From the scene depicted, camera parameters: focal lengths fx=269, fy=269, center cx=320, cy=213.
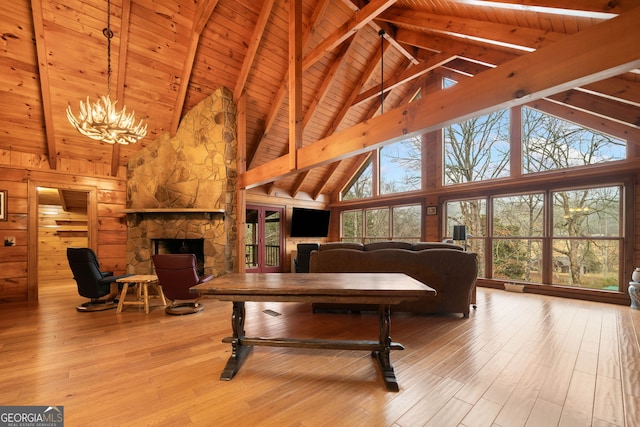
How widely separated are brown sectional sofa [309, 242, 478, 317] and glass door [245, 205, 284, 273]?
4280 millimetres

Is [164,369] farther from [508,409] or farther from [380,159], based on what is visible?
[380,159]

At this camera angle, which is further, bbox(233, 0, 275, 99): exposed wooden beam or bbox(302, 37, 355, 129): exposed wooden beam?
bbox(302, 37, 355, 129): exposed wooden beam

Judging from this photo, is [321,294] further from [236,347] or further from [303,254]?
[303,254]

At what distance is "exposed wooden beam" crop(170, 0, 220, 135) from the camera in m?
3.97

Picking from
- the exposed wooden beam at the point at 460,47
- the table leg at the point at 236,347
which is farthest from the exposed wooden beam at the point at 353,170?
the table leg at the point at 236,347

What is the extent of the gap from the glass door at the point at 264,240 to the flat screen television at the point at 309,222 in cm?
44

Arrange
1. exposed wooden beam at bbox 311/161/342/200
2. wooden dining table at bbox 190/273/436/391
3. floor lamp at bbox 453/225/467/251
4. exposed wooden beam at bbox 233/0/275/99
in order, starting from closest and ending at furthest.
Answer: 1. wooden dining table at bbox 190/273/436/391
2. exposed wooden beam at bbox 233/0/275/99
3. floor lamp at bbox 453/225/467/251
4. exposed wooden beam at bbox 311/161/342/200

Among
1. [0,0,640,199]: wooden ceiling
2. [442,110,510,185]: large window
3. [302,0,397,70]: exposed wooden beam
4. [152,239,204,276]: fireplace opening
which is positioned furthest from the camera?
[442,110,510,185]: large window

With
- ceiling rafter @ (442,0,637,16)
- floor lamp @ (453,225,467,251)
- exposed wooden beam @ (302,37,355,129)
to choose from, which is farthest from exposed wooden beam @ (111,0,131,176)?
floor lamp @ (453,225,467,251)

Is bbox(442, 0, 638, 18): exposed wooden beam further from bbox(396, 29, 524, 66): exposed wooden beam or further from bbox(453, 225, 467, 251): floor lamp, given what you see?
bbox(453, 225, 467, 251): floor lamp

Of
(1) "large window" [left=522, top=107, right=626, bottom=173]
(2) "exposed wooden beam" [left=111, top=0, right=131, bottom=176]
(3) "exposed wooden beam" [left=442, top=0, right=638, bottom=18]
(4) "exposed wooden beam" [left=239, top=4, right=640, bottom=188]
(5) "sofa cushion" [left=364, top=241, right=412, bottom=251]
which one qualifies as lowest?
(5) "sofa cushion" [left=364, top=241, right=412, bottom=251]

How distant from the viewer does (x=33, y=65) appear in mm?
3949

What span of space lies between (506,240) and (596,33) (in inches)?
199

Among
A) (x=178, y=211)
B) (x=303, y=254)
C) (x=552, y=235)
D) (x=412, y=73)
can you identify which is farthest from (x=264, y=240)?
(x=552, y=235)
